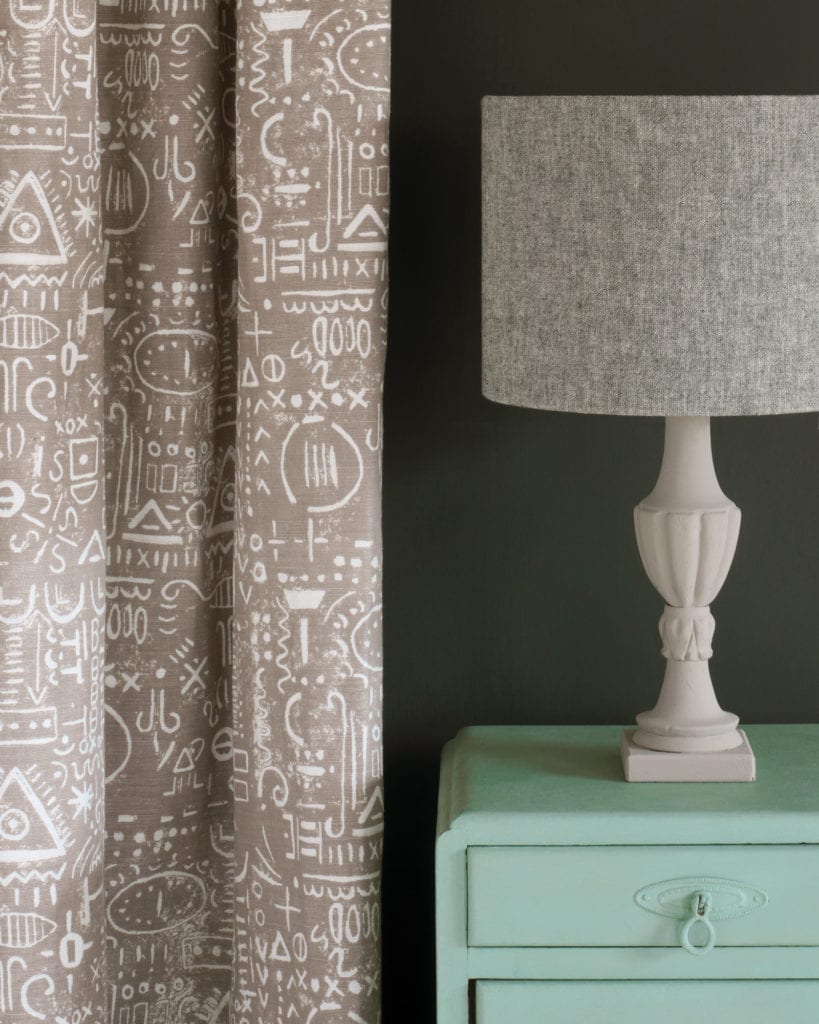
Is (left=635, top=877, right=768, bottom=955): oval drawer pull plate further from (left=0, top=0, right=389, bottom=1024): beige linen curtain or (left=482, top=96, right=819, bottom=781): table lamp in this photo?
(left=482, top=96, right=819, bottom=781): table lamp

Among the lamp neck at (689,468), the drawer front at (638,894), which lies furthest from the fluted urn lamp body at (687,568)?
the drawer front at (638,894)

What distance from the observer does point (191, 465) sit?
1.49 m

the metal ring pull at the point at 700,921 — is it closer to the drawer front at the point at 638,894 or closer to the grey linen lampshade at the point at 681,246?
the drawer front at the point at 638,894

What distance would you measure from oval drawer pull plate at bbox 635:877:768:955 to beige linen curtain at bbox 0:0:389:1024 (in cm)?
33

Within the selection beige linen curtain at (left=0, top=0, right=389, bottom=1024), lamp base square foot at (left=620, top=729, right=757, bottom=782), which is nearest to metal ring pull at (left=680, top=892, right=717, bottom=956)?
lamp base square foot at (left=620, top=729, right=757, bottom=782)

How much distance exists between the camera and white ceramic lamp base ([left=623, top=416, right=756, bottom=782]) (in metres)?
1.32

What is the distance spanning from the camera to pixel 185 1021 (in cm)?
159

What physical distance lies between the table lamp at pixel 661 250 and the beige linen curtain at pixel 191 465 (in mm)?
238

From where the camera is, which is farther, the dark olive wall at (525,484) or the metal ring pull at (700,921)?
the dark olive wall at (525,484)

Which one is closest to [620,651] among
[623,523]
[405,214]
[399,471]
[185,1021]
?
[623,523]

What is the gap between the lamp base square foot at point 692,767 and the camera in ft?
4.41

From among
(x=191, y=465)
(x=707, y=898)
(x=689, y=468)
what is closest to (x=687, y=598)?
(x=689, y=468)

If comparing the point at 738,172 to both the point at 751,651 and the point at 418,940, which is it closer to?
the point at 751,651

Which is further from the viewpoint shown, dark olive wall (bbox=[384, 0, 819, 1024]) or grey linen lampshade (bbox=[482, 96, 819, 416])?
dark olive wall (bbox=[384, 0, 819, 1024])
